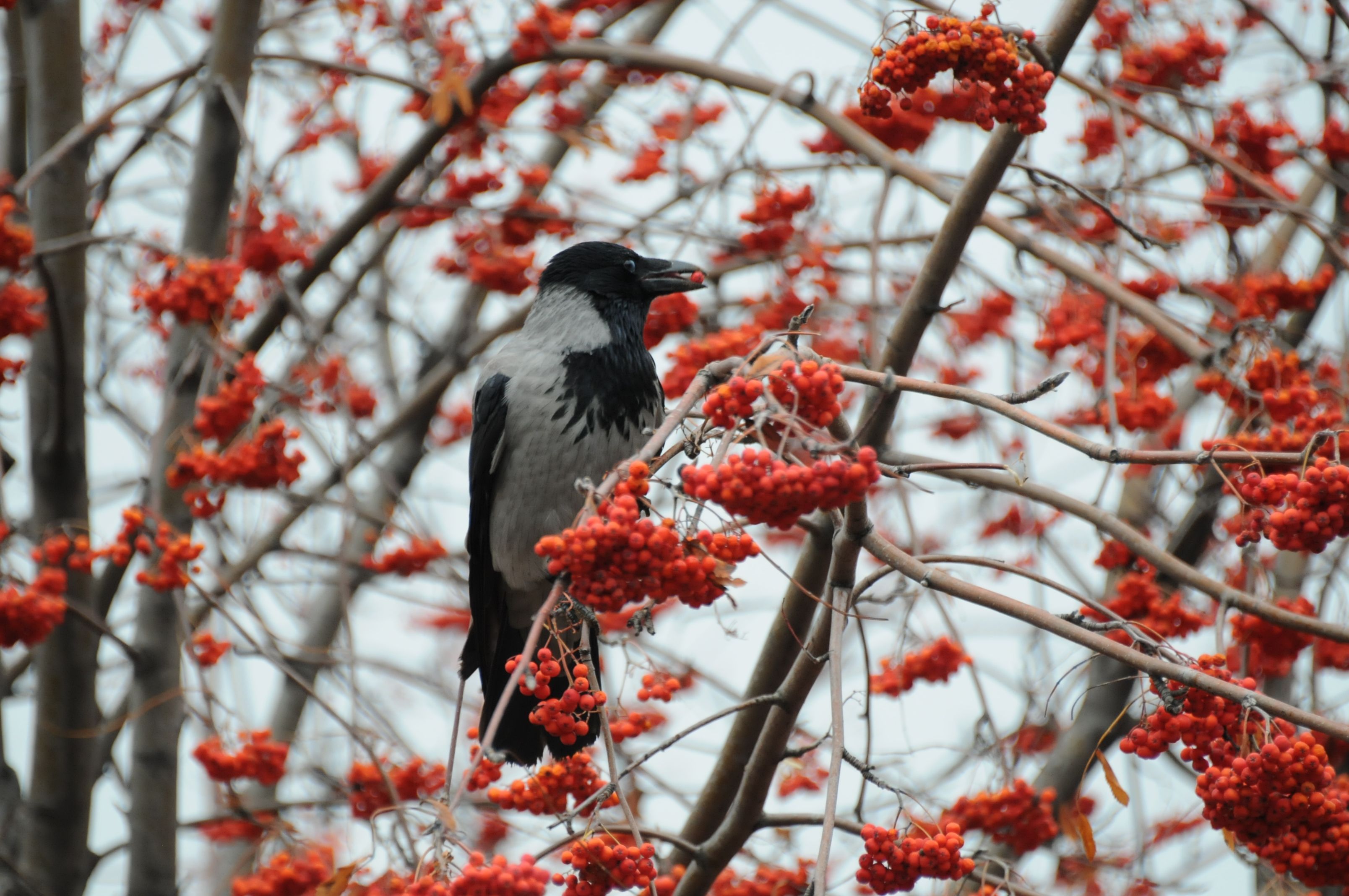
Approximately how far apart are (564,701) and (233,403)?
6.62ft

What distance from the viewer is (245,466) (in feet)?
11.9

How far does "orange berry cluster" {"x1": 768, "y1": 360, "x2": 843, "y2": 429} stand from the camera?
1.97m

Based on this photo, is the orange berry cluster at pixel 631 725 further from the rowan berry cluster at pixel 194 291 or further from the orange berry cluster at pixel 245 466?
the rowan berry cluster at pixel 194 291

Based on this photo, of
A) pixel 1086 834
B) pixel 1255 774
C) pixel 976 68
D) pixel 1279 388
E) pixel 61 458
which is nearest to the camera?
pixel 1255 774

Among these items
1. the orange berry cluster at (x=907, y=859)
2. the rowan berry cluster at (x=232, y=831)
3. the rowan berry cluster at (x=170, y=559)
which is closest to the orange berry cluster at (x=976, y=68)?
the orange berry cluster at (x=907, y=859)

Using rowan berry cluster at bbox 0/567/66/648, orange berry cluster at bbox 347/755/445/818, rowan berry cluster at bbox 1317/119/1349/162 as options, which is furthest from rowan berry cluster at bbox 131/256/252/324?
rowan berry cluster at bbox 1317/119/1349/162

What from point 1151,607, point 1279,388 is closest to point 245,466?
point 1151,607

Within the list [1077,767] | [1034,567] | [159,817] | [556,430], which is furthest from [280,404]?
[1034,567]

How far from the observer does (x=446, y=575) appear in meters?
5.06

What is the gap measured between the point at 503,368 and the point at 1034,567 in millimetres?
2973

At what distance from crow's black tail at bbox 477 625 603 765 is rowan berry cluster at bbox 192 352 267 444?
3.66 ft

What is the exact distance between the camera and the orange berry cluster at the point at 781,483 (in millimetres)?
1833

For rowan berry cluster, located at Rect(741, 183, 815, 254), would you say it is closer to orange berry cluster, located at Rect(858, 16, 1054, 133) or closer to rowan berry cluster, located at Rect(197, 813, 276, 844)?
orange berry cluster, located at Rect(858, 16, 1054, 133)

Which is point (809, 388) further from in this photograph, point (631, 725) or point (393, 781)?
point (393, 781)
